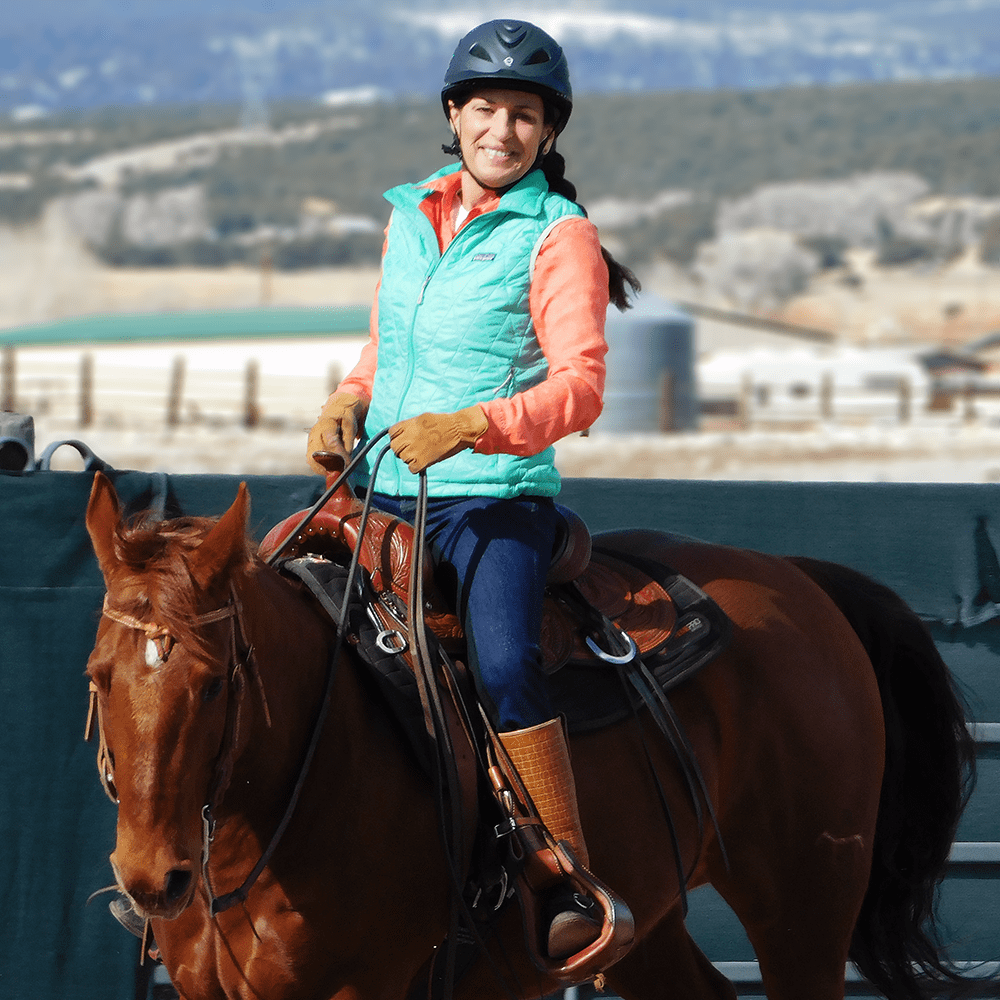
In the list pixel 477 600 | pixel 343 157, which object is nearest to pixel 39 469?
pixel 477 600

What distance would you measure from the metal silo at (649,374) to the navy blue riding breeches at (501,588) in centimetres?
2744

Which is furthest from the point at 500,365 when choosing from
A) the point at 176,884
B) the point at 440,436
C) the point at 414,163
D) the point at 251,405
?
the point at 414,163

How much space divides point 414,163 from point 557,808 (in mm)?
108891

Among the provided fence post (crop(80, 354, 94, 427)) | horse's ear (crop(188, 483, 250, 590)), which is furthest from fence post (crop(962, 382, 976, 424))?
horse's ear (crop(188, 483, 250, 590))

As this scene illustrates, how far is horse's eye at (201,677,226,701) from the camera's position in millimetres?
2613

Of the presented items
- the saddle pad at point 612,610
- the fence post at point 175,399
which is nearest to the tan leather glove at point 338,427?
the saddle pad at point 612,610

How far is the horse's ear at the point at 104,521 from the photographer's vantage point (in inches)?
105

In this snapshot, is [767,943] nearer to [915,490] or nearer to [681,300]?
[915,490]

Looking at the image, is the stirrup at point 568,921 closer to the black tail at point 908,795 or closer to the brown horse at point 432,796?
the brown horse at point 432,796

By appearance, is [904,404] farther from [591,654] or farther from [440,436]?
[440,436]

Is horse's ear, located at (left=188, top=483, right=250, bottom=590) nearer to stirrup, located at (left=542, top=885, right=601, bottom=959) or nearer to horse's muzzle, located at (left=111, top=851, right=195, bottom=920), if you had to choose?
horse's muzzle, located at (left=111, top=851, right=195, bottom=920)

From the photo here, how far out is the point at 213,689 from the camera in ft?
8.63

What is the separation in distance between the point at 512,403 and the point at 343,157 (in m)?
117

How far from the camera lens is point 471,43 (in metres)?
3.38
